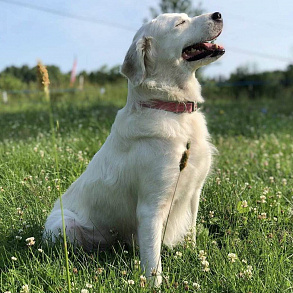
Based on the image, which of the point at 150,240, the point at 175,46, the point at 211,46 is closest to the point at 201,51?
the point at 211,46

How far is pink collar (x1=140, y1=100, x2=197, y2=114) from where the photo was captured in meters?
3.01

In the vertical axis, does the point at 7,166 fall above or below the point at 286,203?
above

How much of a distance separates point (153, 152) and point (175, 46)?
0.82 metres

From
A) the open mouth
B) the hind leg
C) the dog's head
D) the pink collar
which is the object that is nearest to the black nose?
the dog's head

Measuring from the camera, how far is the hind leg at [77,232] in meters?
3.17

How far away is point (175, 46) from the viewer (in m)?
3.06

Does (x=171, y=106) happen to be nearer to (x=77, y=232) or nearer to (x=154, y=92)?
(x=154, y=92)

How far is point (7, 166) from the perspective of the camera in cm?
464

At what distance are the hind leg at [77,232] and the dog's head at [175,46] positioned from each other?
1.18 metres

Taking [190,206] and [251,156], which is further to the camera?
[251,156]

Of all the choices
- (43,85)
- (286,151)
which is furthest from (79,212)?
(286,151)

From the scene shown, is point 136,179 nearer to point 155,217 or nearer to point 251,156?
point 155,217

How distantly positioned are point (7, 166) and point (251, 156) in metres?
3.27

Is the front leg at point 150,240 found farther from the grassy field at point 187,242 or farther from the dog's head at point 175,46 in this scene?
the dog's head at point 175,46
